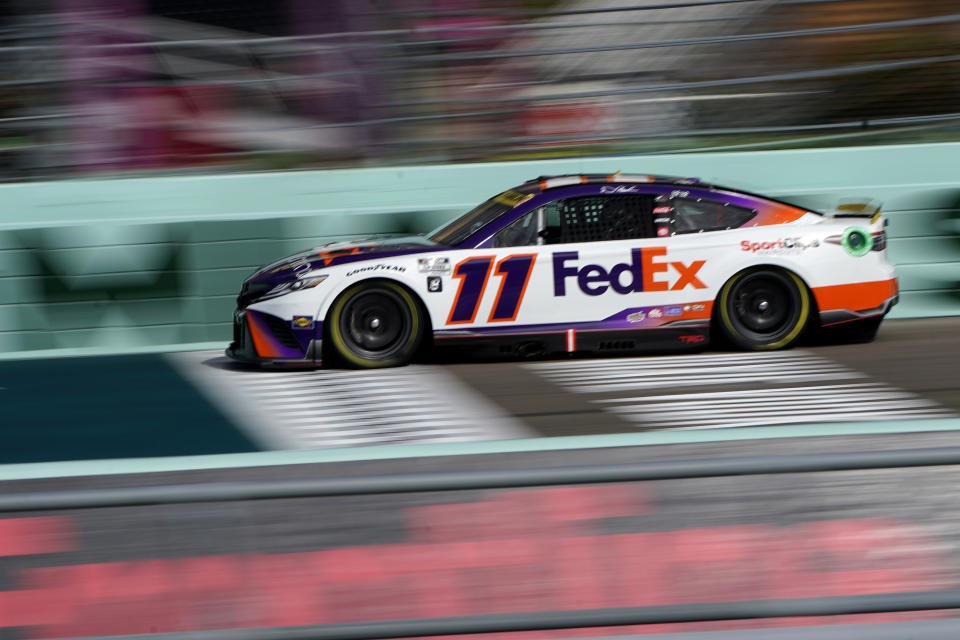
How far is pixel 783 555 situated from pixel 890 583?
32 cm

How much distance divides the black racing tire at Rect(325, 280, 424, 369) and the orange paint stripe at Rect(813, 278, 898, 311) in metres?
2.65

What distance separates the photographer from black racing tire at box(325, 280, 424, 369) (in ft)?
26.0

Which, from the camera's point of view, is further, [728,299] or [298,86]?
[298,86]

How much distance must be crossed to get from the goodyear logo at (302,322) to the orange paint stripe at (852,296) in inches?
131

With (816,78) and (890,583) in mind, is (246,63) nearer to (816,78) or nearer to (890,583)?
(816,78)

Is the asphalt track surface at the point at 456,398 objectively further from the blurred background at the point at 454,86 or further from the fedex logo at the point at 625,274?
the blurred background at the point at 454,86

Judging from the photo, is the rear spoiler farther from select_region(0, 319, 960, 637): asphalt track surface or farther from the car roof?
select_region(0, 319, 960, 637): asphalt track surface

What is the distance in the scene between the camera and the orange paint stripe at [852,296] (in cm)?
802

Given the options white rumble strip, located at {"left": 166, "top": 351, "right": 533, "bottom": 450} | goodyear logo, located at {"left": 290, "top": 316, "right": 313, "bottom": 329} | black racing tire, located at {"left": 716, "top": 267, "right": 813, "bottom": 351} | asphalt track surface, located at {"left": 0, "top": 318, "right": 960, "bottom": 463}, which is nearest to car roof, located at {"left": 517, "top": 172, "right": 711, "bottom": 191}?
black racing tire, located at {"left": 716, "top": 267, "right": 813, "bottom": 351}

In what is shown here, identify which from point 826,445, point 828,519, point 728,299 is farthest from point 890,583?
point 728,299

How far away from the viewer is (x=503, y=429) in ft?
21.1

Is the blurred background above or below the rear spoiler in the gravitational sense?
above

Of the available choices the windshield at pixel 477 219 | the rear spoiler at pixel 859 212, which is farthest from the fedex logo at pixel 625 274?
the rear spoiler at pixel 859 212

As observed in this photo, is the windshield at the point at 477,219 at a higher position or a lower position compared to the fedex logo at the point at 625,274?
higher
